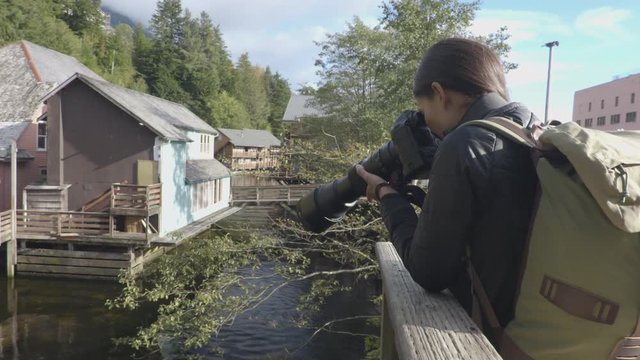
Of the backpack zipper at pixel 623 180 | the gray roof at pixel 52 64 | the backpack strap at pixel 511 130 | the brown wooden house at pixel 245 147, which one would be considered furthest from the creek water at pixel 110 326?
the brown wooden house at pixel 245 147

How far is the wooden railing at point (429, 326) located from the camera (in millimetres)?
837

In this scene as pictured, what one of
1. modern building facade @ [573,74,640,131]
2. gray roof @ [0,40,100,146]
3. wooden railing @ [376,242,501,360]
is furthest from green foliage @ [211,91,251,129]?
wooden railing @ [376,242,501,360]

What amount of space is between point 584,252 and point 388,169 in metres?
0.82

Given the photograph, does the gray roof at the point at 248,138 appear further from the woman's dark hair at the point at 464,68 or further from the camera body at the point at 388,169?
the woman's dark hair at the point at 464,68

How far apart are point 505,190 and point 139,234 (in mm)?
17026

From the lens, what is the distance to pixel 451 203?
1062mm

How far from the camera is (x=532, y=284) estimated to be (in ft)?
3.21

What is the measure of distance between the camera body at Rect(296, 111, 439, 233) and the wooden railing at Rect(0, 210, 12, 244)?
1836 centimetres

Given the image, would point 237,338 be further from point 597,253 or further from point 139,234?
point 597,253

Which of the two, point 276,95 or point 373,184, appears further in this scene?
point 276,95

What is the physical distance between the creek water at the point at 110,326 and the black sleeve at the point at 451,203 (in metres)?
9.57

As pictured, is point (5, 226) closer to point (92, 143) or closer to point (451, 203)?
point (92, 143)

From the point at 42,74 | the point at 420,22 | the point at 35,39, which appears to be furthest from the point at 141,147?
the point at 35,39

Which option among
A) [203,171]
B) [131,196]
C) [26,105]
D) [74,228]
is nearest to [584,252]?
[131,196]
